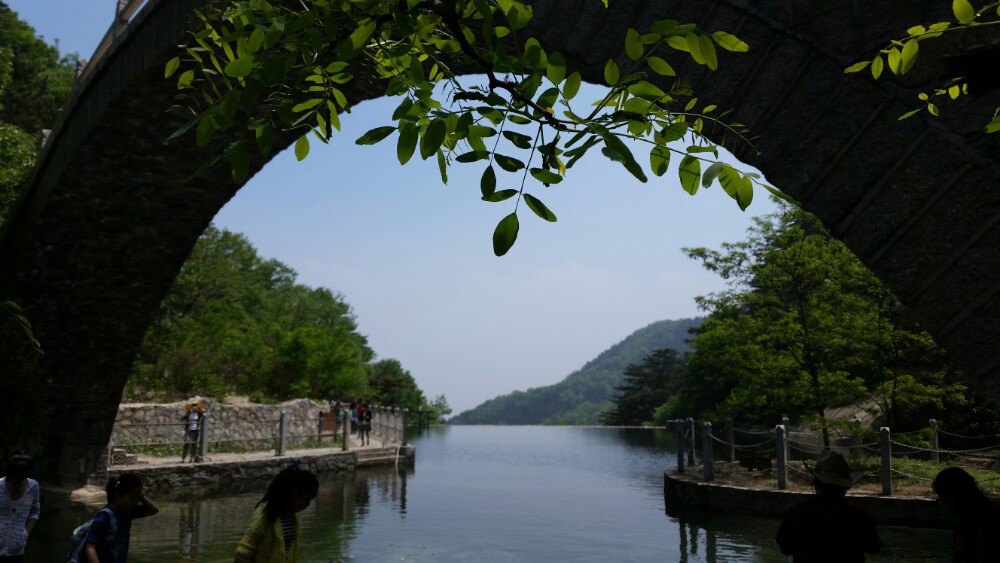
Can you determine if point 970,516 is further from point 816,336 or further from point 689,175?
point 816,336

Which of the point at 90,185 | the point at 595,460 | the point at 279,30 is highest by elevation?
the point at 90,185

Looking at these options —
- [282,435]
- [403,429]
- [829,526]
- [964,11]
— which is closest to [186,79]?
[964,11]

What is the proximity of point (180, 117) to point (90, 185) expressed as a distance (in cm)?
229

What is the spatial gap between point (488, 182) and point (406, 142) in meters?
0.27

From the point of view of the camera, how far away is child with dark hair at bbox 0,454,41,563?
5211 millimetres

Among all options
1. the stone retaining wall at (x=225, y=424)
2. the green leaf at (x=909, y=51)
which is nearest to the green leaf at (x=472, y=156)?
the green leaf at (x=909, y=51)

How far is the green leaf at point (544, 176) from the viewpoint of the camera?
2.29 meters

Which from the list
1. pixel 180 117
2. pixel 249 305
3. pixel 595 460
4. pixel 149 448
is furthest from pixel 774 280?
pixel 249 305

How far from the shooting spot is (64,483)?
45.2ft

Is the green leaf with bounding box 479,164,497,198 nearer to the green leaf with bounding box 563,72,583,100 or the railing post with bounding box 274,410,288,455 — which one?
the green leaf with bounding box 563,72,583,100

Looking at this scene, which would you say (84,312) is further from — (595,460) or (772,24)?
(595,460)

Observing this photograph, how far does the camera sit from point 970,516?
347 cm

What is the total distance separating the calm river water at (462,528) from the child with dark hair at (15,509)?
187 inches

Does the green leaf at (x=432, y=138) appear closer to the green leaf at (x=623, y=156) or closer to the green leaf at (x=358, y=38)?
the green leaf at (x=358, y=38)
